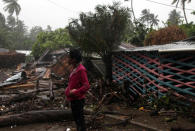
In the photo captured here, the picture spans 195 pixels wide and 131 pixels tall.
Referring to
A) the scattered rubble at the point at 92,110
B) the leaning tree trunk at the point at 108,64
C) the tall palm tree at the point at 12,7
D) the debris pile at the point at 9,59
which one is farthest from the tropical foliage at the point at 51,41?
the tall palm tree at the point at 12,7

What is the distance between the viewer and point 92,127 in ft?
15.3

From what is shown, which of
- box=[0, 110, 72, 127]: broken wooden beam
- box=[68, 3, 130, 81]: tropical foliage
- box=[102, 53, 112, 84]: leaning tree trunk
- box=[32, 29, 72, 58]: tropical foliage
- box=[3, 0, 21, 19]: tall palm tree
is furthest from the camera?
box=[3, 0, 21, 19]: tall palm tree

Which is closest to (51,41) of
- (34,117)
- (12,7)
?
(34,117)

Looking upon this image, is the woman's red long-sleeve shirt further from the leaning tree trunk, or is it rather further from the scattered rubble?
the leaning tree trunk

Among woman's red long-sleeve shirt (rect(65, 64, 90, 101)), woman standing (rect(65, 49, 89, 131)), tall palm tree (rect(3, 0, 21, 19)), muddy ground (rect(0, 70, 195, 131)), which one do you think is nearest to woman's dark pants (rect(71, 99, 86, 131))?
woman standing (rect(65, 49, 89, 131))

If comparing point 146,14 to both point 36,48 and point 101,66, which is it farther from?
point 101,66

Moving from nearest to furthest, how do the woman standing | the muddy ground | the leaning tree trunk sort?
1. the woman standing
2. the muddy ground
3. the leaning tree trunk

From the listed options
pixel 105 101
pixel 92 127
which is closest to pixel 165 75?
pixel 105 101

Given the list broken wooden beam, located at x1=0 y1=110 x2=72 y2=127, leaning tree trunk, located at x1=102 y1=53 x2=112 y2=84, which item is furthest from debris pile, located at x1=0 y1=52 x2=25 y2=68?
broken wooden beam, located at x1=0 y1=110 x2=72 y2=127

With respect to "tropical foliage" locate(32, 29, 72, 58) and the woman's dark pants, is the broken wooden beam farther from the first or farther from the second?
"tropical foliage" locate(32, 29, 72, 58)

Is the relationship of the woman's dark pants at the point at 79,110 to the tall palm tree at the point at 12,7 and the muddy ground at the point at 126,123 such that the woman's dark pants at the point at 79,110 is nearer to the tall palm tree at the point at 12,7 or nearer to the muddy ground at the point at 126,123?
the muddy ground at the point at 126,123

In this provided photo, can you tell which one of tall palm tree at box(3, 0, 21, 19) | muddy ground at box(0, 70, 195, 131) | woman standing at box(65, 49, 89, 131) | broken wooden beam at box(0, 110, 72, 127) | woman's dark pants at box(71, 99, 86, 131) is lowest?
muddy ground at box(0, 70, 195, 131)

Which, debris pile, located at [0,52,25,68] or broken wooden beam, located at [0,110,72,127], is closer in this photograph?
broken wooden beam, located at [0,110,72,127]

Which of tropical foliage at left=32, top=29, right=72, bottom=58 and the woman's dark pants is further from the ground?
tropical foliage at left=32, top=29, right=72, bottom=58
